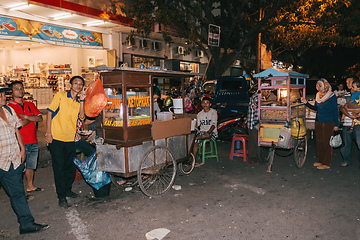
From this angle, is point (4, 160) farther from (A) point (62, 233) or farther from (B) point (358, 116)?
(B) point (358, 116)

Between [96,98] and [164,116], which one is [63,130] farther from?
[164,116]

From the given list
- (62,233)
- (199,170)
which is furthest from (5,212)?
(199,170)

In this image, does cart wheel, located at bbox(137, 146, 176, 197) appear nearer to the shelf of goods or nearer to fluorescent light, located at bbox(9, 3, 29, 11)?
fluorescent light, located at bbox(9, 3, 29, 11)

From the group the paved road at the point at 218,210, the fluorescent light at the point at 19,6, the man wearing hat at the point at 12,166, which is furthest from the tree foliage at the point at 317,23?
the man wearing hat at the point at 12,166

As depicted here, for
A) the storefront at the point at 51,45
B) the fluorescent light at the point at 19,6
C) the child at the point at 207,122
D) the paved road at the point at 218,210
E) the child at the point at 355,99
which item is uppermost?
the fluorescent light at the point at 19,6

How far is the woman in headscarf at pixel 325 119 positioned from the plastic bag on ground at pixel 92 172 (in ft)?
15.0

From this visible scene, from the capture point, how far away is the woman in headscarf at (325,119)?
21.0ft

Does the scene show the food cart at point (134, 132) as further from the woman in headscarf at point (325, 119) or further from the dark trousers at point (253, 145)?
the woman in headscarf at point (325, 119)

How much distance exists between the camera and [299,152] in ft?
21.4

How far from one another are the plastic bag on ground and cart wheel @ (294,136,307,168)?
414 centimetres

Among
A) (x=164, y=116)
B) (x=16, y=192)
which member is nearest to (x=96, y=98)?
(x=164, y=116)

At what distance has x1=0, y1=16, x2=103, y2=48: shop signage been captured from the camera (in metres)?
9.80

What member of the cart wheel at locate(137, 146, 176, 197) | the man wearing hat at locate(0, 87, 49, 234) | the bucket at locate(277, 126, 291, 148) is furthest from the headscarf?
the man wearing hat at locate(0, 87, 49, 234)

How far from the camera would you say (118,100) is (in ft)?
15.4
